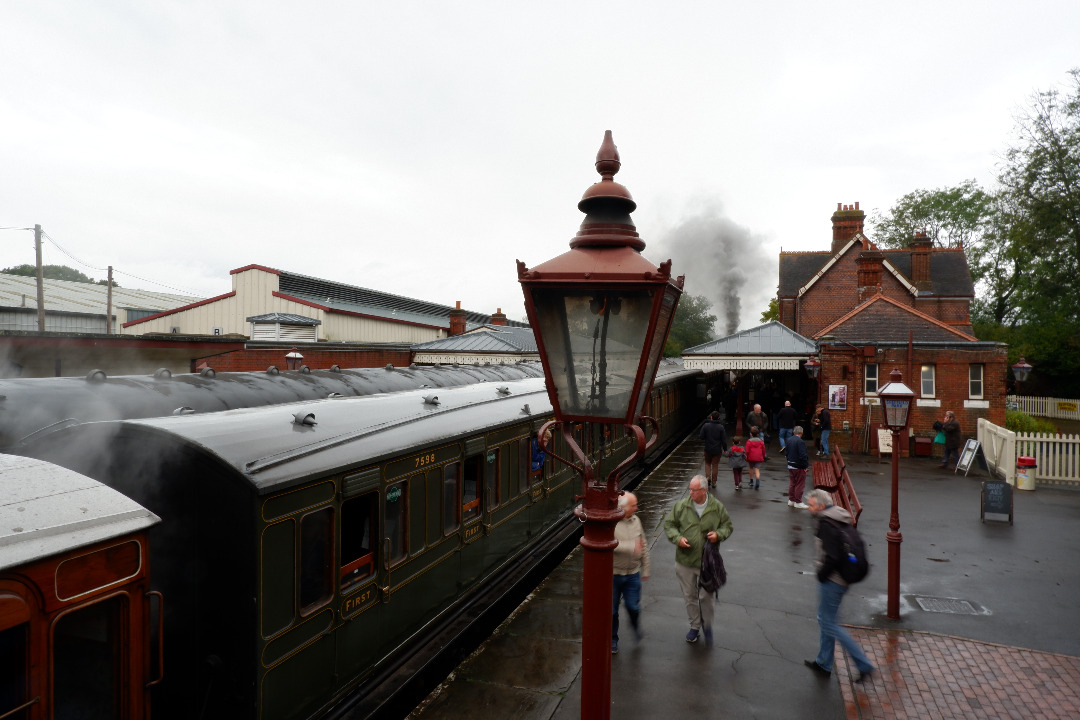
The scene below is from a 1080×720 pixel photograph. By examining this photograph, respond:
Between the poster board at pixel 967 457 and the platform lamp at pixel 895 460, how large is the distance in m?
9.57

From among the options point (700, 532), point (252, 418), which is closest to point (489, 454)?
point (700, 532)

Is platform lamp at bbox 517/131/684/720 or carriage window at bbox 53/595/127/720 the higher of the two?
platform lamp at bbox 517/131/684/720

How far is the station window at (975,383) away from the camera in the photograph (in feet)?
61.7

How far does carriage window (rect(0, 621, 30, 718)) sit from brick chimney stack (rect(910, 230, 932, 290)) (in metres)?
38.8

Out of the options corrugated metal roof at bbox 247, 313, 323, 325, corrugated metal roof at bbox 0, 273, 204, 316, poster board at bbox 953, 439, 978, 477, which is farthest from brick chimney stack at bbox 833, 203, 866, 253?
corrugated metal roof at bbox 0, 273, 204, 316

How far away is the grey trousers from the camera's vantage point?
6.72 metres

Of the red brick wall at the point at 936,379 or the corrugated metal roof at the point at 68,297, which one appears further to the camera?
the corrugated metal roof at the point at 68,297

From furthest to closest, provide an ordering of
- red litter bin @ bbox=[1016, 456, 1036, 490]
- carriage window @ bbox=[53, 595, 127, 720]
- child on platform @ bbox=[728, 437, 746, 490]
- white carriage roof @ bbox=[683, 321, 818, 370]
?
1. white carriage roof @ bbox=[683, 321, 818, 370]
2. red litter bin @ bbox=[1016, 456, 1036, 490]
3. child on platform @ bbox=[728, 437, 746, 490]
4. carriage window @ bbox=[53, 595, 127, 720]

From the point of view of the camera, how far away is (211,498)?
412 cm

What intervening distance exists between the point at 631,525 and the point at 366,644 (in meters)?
2.71

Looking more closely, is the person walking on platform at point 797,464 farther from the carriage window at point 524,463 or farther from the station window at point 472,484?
the station window at point 472,484

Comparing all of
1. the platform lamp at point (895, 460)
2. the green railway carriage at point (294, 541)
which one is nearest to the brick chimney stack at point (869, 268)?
the platform lamp at point (895, 460)

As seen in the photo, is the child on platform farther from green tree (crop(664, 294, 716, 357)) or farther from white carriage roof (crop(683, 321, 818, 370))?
green tree (crop(664, 294, 716, 357))

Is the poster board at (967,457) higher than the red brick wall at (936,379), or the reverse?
the red brick wall at (936,379)
